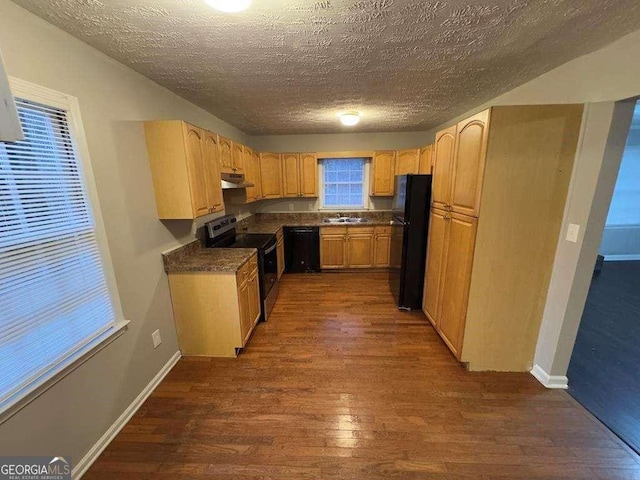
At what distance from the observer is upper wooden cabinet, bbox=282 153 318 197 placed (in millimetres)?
4555

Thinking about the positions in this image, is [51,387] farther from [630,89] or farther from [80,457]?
[630,89]

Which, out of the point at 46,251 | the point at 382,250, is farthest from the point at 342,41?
the point at 382,250

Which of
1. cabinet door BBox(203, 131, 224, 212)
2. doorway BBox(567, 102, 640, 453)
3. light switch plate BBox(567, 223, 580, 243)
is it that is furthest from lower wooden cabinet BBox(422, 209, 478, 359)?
cabinet door BBox(203, 131, 224, 212)

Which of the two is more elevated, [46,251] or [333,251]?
[46,251]

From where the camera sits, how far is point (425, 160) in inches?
159

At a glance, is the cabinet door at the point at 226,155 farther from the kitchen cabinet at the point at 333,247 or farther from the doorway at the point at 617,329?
the doorway at the point at 617,329

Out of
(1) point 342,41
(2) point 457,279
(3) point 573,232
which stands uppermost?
(1) point 342,41

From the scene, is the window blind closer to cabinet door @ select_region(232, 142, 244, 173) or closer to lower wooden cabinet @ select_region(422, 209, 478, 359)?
cabinet door @ select_region(232, 142, 244, 173)

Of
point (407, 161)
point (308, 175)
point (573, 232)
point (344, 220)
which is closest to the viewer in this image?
point (573, 232)

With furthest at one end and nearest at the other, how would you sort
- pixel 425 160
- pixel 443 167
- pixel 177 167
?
pixel 425 160
pixel 443 167
pixel 177 167

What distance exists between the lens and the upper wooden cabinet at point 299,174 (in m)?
4.55

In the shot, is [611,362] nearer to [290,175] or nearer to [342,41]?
[342,41]

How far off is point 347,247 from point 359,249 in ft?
0.73

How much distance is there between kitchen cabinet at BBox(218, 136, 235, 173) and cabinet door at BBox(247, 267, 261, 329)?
1.18 m
